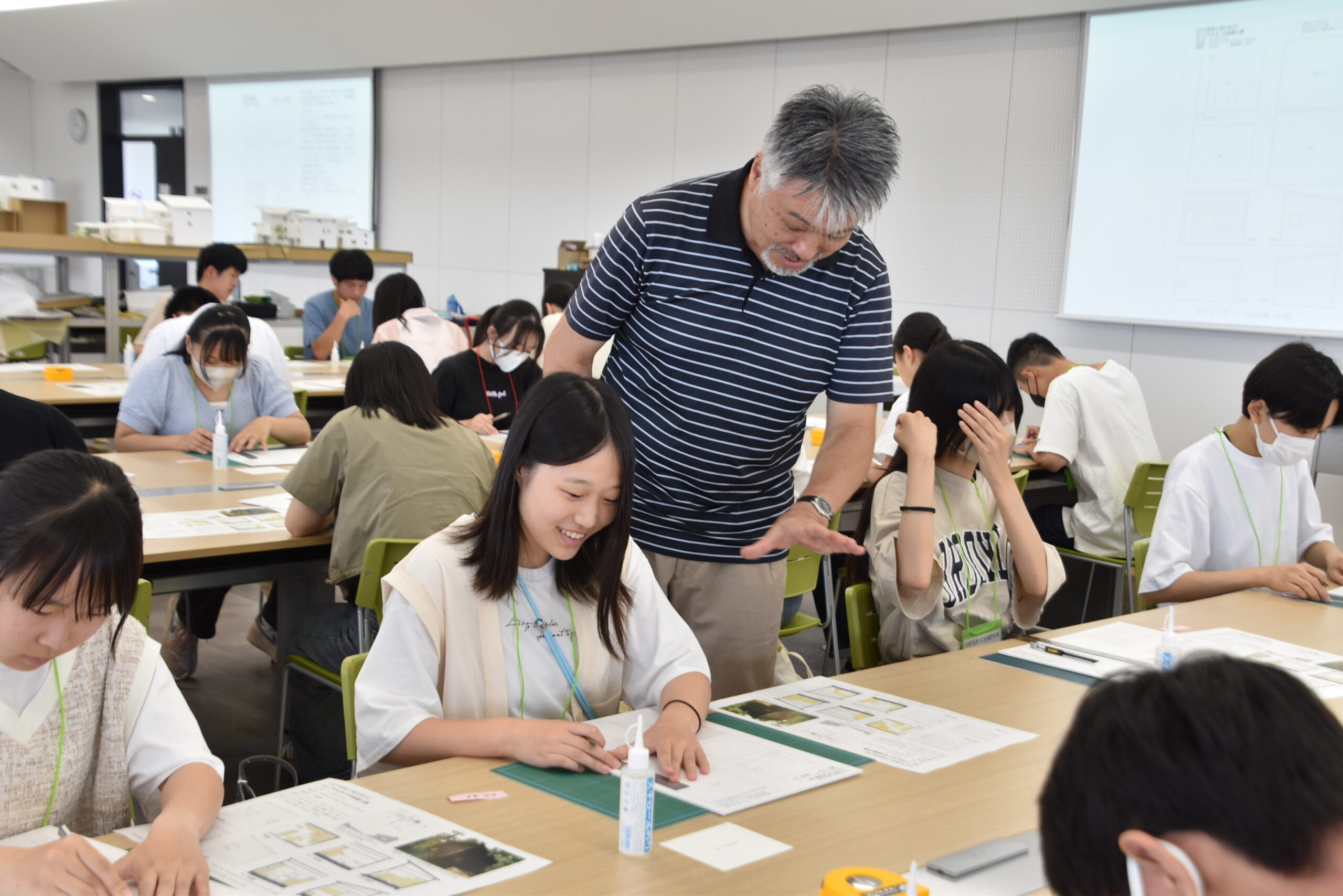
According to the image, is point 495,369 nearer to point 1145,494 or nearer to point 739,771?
point 1145,494

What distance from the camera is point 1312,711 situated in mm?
771

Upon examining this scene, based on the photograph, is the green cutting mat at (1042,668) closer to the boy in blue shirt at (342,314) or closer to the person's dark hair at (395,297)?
the person's dark hair at (395,297)

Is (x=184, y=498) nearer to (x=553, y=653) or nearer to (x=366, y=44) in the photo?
(x=553, y=653)

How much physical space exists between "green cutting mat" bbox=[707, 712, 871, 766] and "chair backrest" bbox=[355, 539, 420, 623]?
1.03 metres

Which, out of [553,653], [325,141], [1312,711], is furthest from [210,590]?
[325,141]

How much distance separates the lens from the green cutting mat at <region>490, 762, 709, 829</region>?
1.40 m

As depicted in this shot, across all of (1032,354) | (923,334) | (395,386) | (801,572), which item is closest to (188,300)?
(395,386)

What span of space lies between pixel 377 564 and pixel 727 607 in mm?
885

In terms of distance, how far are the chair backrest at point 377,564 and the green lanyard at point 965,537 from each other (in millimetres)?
1155

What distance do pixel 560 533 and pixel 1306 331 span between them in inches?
188

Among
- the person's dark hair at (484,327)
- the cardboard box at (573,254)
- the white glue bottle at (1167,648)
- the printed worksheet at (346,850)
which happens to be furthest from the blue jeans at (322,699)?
the cardboard box at (573,254)

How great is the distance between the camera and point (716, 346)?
201cm

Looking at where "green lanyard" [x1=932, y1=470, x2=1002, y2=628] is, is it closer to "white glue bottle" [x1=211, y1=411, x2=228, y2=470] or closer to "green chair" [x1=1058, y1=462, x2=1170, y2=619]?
"green chair" [x1=1058, y1=462, x2=1170, y2=619]

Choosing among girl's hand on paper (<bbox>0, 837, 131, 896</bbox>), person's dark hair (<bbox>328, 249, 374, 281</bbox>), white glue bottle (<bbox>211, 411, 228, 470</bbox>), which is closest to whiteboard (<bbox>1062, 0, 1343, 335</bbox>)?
person's dark hair (<bbox>328, 249, 374, 281</bbox>)
